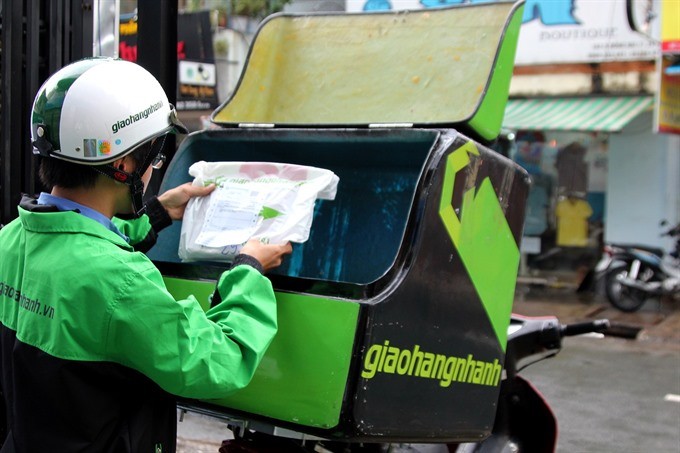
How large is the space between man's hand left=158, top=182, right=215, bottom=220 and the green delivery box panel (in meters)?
0.19

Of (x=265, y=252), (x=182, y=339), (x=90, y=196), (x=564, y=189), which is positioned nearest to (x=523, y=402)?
(x=265, y=252)

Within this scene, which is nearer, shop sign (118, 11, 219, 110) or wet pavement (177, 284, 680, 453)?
wet pavement (177, 284, 680, 453)

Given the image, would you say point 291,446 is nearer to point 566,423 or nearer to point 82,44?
point 82,44

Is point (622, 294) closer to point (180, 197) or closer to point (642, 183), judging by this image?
point (642, 183)

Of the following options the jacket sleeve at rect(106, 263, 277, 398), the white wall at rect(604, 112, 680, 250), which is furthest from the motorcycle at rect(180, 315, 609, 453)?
the white wall at rect(604, 112, 680, 250)

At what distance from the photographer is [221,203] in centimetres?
245

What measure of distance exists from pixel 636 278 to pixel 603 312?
560mm

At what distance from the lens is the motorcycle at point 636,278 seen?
9.93m

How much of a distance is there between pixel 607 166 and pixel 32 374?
11555mm

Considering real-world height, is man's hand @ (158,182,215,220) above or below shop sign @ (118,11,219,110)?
below

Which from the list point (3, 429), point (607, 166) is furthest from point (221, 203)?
point (607, 166)

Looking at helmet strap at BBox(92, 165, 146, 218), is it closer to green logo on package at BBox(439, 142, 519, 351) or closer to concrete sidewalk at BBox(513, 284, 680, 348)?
green logo on package at BBox(439, 142, 519, 351)

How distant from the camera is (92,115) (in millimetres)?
1743

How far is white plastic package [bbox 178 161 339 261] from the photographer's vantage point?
7.54 ft
